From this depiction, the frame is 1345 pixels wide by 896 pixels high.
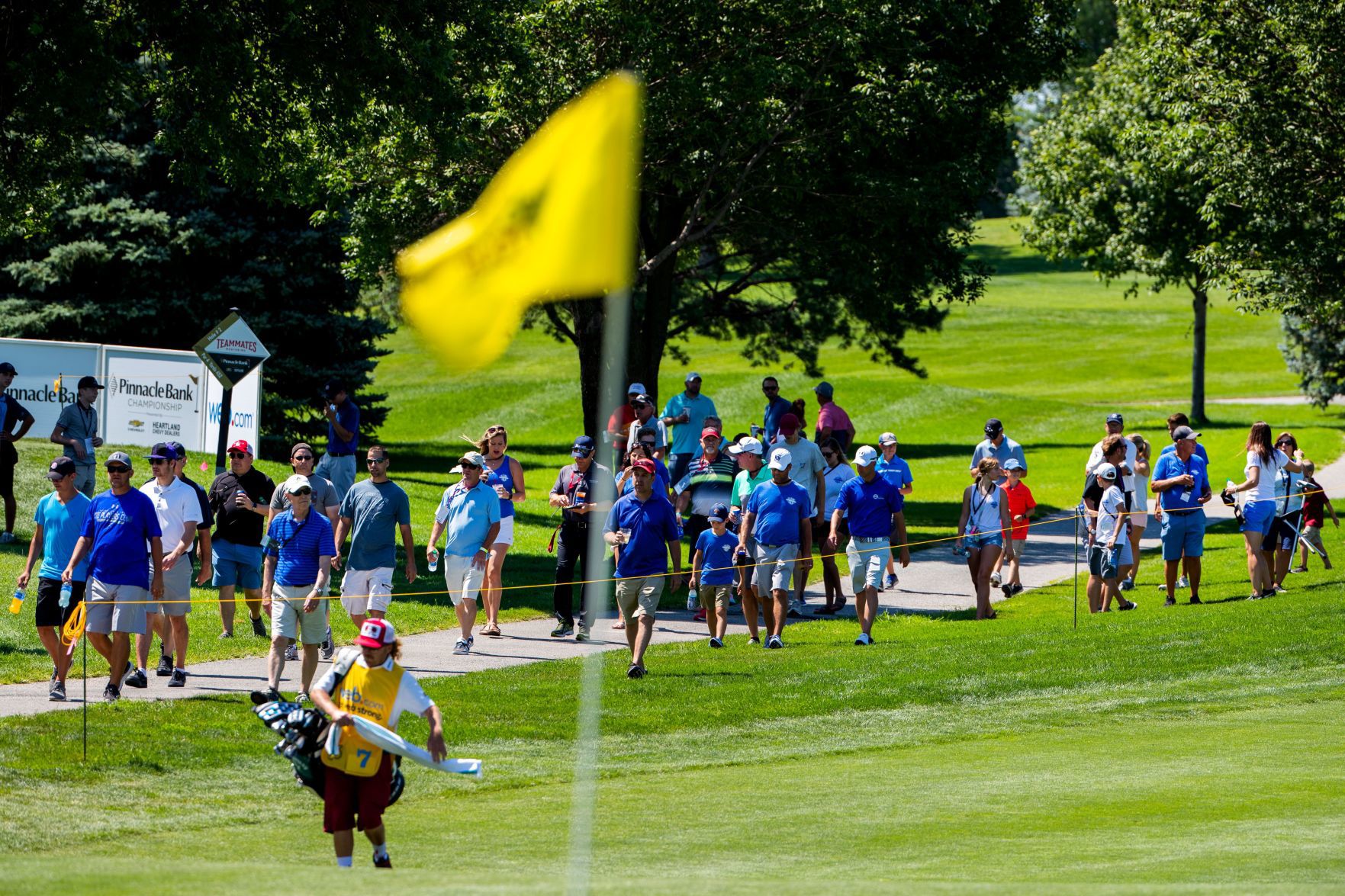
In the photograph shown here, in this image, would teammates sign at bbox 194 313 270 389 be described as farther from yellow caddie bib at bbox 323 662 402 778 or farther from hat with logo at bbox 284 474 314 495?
yellow caddie bib at bbox 323 662 402 778

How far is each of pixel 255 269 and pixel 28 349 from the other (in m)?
5.90

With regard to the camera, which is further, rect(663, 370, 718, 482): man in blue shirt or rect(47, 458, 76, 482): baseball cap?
rect(663, 370, 718, 482): man in blue shirt

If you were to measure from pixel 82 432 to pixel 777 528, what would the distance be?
29.6 feet

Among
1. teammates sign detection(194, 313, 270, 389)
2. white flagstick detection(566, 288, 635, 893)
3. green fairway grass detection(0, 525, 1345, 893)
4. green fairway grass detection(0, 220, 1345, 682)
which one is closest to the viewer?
white flagstick detection(566, 288, 635, 893)

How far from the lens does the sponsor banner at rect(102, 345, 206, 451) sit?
26.8 metres

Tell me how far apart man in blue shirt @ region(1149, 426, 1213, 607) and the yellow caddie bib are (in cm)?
1150

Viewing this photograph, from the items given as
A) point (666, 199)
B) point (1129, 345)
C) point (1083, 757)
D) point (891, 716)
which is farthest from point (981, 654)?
point (1129, 345)

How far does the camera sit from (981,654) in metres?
16.1

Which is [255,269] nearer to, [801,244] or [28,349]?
[28,349]

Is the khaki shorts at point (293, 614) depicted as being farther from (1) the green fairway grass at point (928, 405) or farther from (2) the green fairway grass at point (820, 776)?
(1) the green fairway grass at point (928, 405)

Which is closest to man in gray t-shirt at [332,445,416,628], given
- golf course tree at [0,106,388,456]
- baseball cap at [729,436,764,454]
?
baseball cap at [729,436,764,454]

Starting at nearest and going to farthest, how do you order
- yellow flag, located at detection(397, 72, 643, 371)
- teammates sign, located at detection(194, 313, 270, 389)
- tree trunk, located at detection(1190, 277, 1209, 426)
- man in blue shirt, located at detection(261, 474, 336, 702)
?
yellow flag, located at detection(397, 72, 643, 371) → man in blue shirt, located at detection(261, 474, 336, 702) → teammates sign, located at detection(194, 313, 270, 389) → tree trunk, located at detection(1190, 277, 1209, 426)

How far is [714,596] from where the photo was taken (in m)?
16.4

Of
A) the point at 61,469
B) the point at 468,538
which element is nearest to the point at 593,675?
the point at 468,538
